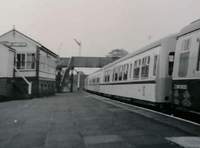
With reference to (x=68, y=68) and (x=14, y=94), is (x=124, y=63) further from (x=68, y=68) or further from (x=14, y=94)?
(x=68, y=68)

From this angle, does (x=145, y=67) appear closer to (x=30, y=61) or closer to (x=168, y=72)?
(x=168, y=72)

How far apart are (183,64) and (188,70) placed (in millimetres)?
539

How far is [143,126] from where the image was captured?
10031 mm

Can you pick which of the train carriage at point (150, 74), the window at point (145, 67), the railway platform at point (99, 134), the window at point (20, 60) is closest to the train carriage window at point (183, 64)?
the railway platform at point (99, 134)

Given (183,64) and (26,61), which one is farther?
(26,61)

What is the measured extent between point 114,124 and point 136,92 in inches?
278

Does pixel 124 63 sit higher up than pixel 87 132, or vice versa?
pixel 124 63

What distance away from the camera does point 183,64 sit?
11.0 meters

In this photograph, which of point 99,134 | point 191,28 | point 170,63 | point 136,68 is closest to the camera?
point 99,134

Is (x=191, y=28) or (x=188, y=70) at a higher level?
(x=191, y=28)

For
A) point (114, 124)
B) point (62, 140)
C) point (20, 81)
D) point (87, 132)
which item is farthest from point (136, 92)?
point (20, 81)

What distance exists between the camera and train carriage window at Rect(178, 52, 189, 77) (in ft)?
35.3

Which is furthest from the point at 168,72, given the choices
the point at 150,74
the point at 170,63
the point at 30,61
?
the point at 30,61

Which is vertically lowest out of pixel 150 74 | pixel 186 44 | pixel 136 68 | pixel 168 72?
pixel 150 74
